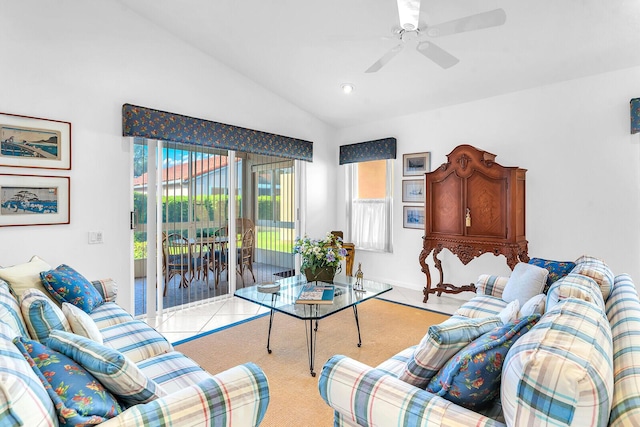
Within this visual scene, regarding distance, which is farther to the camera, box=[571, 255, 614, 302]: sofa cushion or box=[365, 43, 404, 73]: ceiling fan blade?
box=[365, 43, 404, 73]: ceiling fan blade

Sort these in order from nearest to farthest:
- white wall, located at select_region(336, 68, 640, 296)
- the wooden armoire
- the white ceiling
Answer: the white ceiling → white wall, located at select_region(336, 68, 640, 296) → the wooden armoire

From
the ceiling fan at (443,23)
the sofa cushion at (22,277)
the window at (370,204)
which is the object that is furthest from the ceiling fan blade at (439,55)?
the sofa cushion at (22,277)

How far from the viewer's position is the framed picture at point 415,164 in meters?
4.68

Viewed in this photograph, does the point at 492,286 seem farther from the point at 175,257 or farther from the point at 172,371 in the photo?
the point at 175,257

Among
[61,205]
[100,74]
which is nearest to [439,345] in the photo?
[61,205]

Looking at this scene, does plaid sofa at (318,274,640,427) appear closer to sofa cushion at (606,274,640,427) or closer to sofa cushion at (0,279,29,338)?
sofa cushion at (606,274,640,427)

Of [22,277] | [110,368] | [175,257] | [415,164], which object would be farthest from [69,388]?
[415,164]

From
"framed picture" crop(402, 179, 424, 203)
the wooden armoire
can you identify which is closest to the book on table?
the wooden armoire

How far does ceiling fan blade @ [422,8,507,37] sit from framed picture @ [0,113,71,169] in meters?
3.16

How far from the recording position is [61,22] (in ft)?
9.82

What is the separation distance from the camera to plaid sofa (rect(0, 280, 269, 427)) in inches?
33.6

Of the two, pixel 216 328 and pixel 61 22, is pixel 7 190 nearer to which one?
pixel 61 22

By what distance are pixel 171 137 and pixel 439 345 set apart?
11.0 feet

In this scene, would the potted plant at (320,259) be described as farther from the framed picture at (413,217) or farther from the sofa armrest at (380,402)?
the framed picture at (413,217)
